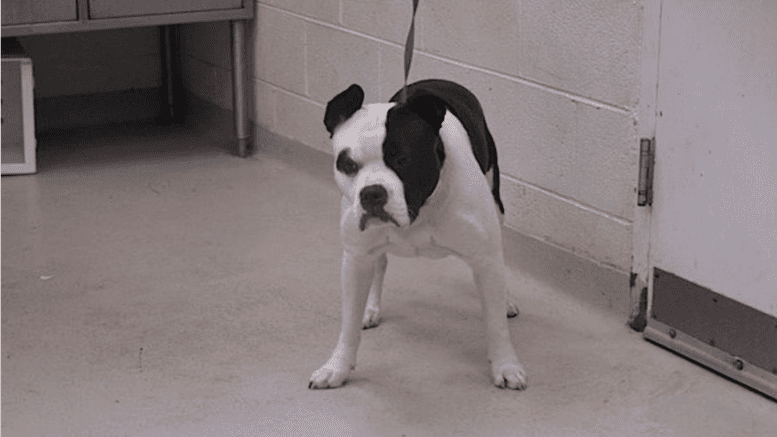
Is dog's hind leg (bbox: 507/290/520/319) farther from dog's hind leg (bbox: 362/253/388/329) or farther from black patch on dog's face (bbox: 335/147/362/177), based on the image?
black patch on dog's face (bbox: 335/147/362/177)

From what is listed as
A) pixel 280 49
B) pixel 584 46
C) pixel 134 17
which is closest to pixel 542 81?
pixel 584 46

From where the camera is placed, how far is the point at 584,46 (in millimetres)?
3059

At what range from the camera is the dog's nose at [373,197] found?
2271 millimetres

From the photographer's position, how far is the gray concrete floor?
2539 mm

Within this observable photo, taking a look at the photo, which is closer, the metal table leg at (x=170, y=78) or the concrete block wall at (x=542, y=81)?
the concrete block wall at (x=542, y=81)

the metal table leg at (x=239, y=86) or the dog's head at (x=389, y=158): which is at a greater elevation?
the dog's head at (x=389, y=158)

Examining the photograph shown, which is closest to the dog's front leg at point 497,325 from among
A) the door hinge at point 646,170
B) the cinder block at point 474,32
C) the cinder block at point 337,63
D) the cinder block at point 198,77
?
the door hinge at point 646,170

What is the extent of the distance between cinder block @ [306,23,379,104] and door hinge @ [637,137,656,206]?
1291 mm

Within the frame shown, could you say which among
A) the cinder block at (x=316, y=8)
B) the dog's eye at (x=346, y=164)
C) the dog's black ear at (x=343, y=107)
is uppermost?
the dog's black ear at (x=343, y=107)

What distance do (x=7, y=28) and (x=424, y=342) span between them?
A: 7.18ft

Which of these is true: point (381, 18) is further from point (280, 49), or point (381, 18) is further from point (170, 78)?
point (170, 78)

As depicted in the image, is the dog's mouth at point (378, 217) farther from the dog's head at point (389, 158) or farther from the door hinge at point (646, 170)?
the door hinge at point (646, 170)

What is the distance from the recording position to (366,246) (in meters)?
2.50

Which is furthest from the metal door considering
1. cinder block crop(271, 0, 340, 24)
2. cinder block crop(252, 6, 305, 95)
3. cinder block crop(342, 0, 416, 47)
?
cinder block crop(252, 6, 305, 95)
